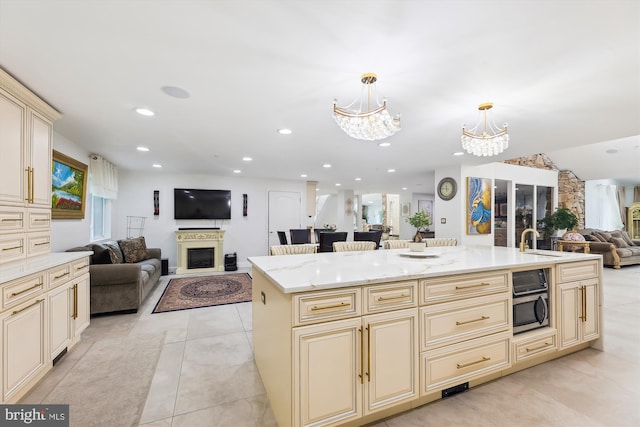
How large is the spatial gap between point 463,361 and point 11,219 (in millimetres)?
3512

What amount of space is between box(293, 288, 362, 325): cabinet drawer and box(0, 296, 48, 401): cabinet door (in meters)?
1.85

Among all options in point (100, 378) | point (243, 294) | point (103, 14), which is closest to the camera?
point (103, 14)

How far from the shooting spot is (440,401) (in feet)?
6.09

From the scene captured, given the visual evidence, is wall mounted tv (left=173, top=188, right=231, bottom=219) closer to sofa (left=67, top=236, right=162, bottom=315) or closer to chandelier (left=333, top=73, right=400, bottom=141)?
sofa (left=67, top=236, right=162, bottom=315)

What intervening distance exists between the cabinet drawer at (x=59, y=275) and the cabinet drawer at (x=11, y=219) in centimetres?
41

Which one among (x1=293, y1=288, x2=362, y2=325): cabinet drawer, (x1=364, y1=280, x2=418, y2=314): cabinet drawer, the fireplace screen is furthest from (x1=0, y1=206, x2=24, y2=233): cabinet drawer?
the fireplace screen

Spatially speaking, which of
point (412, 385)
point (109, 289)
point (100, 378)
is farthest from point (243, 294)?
point (412, 385)

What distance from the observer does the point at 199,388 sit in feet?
6.61

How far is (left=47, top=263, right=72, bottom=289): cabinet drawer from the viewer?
2178mm

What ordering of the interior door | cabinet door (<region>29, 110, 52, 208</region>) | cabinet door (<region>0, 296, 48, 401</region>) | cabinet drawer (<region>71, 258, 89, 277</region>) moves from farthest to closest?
the interior door < cabinet drawer (<region>71, 258, 89, 277</region>) < cabinet door (<region>29, 110, 52, 208</region>) < cabinet door (<region>0, 296, 48, 401</region>)

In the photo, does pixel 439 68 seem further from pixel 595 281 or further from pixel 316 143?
pixel 595 281

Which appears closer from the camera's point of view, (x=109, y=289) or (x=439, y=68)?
(x=439, y=68)

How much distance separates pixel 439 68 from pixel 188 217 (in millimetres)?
6097

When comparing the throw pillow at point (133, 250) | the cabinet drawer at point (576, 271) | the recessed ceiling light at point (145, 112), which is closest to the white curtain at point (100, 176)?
the throw pillow at point (133, 250)
